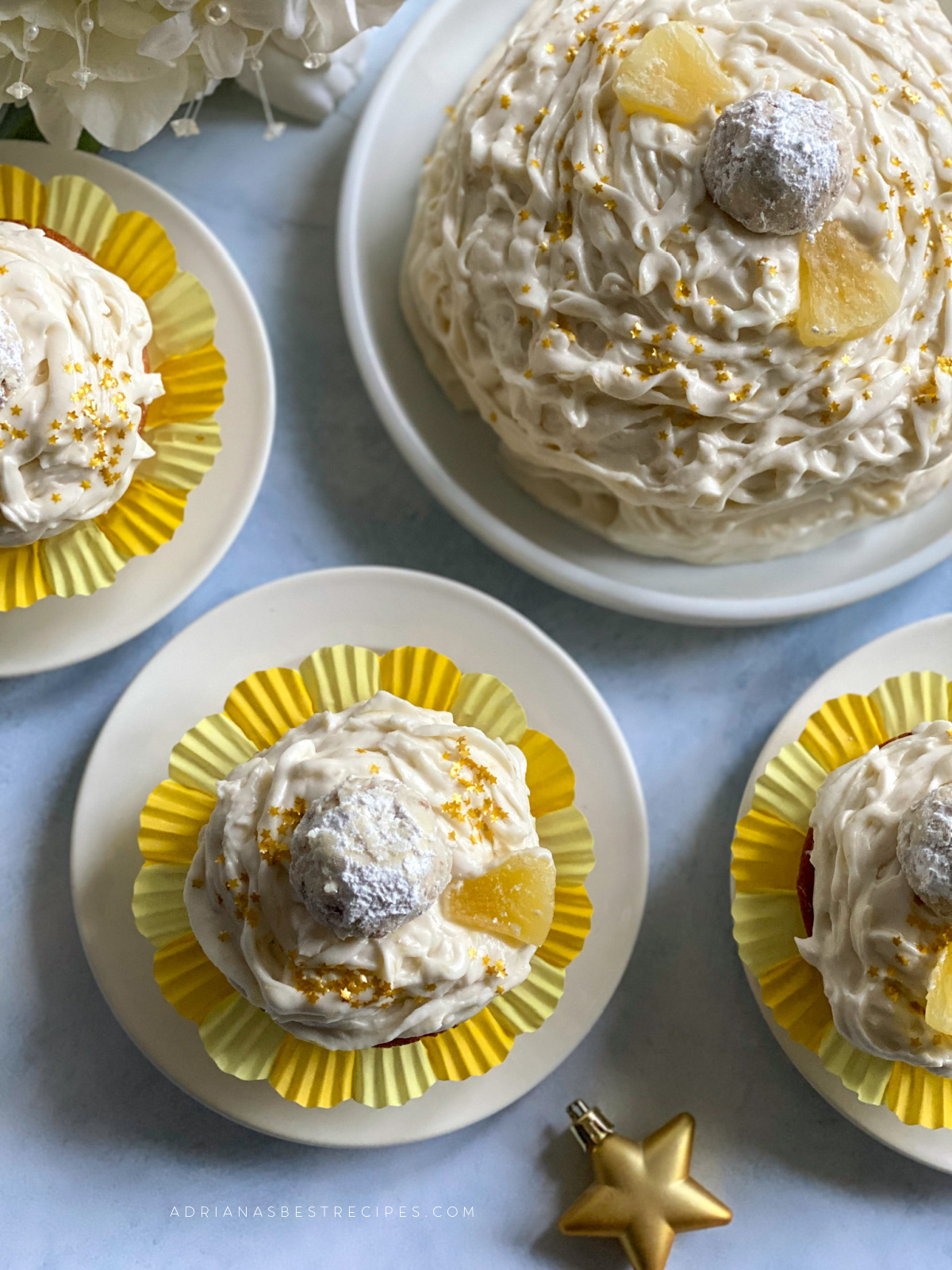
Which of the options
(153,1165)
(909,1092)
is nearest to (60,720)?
(153,1165)

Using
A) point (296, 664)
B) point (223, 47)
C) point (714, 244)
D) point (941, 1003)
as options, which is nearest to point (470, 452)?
point (296, 664)

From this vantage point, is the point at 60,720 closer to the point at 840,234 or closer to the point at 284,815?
the point at 284,815

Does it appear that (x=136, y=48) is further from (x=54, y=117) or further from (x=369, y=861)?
(x=369, y=861)

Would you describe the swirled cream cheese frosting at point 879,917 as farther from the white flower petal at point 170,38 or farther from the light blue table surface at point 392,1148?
the white flower petal at point 170,38

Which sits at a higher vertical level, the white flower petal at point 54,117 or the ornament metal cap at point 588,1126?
the white flower petal at point 54,117

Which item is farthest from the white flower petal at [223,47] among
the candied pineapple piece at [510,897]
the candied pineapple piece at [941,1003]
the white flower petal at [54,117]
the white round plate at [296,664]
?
the candied pineapple piece at [941,1003]
